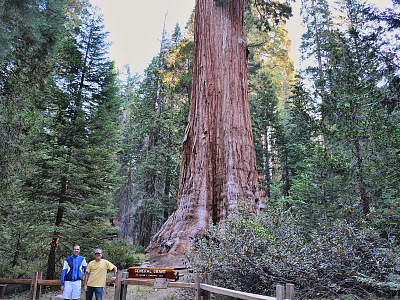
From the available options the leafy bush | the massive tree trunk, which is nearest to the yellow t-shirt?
the massive tree trunk

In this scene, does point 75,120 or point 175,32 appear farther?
point 175,32

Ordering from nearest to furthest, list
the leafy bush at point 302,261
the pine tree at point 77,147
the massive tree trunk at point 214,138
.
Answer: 1. the leafy bush at point 302,261
2. the massive tree trunk at point 214,138
3. the pine tree at point 77,147

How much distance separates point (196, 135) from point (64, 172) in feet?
15.7

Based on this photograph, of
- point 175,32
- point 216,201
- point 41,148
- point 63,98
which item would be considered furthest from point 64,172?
point 175,32

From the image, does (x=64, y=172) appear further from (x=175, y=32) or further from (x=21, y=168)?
(x=175, y=32)

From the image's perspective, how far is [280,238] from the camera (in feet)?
16.6

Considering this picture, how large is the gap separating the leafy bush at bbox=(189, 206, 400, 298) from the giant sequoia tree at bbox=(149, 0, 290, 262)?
4.78 feet

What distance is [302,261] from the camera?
14.3 ft

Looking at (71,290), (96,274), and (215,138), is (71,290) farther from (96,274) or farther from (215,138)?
(215,138)

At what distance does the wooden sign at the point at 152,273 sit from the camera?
15.4 feet

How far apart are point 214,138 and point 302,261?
14.4 feet

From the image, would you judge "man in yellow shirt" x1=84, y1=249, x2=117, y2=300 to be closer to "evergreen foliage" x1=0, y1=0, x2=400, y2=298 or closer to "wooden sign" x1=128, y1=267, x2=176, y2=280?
"wooden sign" x1=128, y1=267, x2=176, y2=280

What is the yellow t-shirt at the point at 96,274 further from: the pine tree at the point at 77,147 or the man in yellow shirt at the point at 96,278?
the pine tree at the point at 77,147

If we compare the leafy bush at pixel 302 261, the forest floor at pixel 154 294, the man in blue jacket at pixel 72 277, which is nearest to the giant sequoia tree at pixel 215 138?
the forest floor at pixel 154 294
